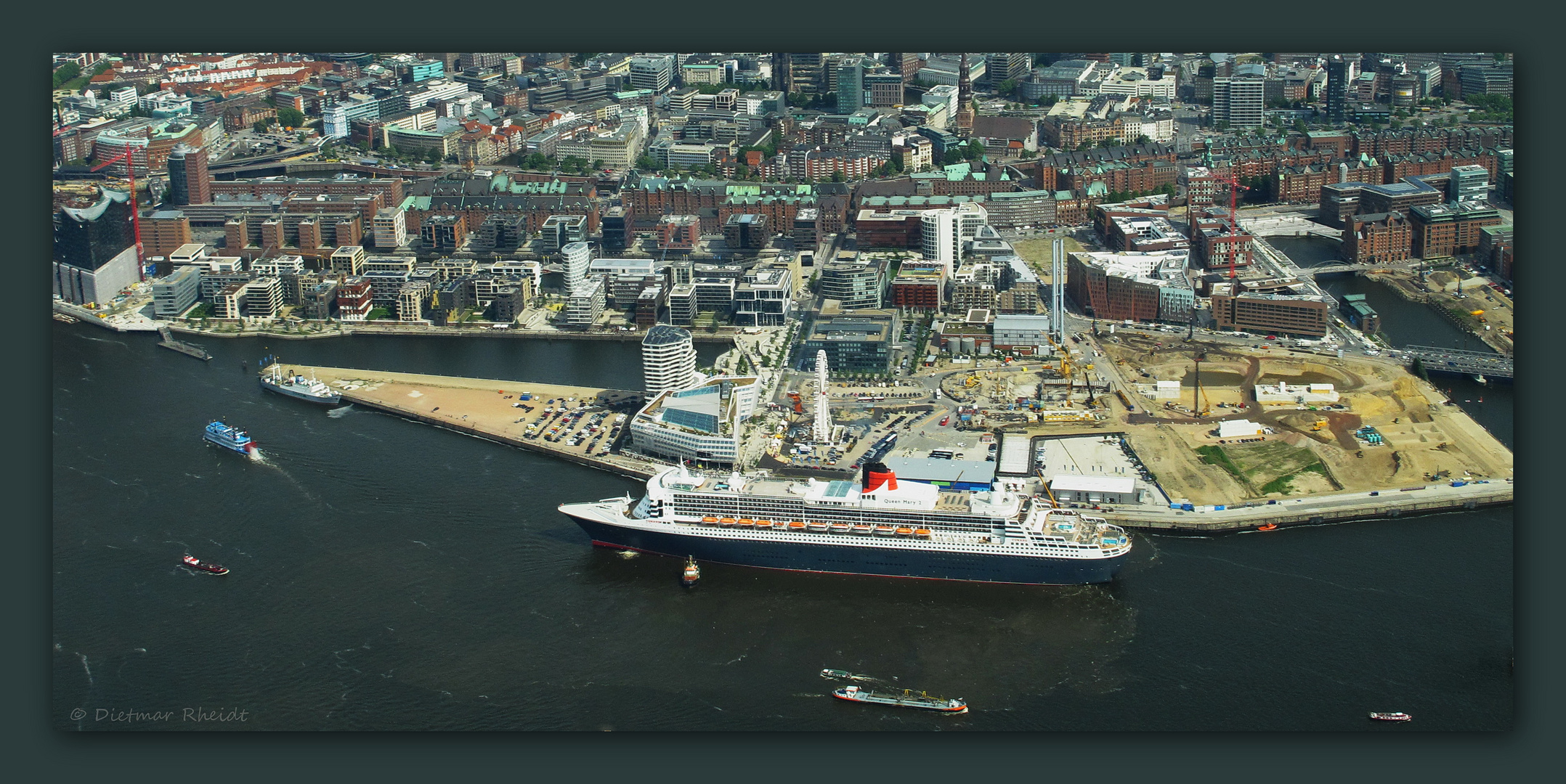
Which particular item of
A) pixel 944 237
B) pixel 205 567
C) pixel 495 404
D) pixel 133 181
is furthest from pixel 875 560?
pixel 133 181

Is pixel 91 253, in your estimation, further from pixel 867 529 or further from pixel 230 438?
pixel 867 529

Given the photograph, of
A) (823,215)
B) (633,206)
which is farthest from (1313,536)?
(633,206)

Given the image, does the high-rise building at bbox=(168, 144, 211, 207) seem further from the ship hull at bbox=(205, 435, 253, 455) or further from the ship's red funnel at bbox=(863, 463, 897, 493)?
the ship's red funnel at bbox=(863, 463, 897, 493)

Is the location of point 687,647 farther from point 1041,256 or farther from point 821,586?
point 1041,256

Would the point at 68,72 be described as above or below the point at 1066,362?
above

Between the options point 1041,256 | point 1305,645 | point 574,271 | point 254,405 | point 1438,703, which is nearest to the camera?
point 1438,703

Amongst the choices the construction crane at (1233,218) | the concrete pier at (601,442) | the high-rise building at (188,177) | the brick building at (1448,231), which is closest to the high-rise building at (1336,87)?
the construction crane at (1233,218)

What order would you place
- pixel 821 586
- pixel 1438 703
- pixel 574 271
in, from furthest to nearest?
pixel 574 271 < pixel 821 586 < pixel 1438 703
